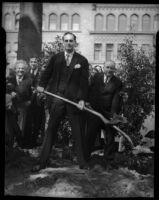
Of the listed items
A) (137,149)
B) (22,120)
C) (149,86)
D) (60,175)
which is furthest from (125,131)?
(22,120)

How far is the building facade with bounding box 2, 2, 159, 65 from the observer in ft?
22.9

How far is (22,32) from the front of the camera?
7094 millimetres

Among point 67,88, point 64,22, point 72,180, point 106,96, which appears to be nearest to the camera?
point 72,180

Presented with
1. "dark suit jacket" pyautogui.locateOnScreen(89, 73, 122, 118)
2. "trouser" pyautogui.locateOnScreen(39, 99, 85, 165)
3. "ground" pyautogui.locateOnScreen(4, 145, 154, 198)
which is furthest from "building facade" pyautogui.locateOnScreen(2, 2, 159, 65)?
"ground" pyautogui.locateOnScreen(4, 145, 154, 198)

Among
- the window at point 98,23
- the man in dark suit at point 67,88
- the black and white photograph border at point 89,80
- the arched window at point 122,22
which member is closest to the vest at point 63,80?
the man in dark suit at point 67,88

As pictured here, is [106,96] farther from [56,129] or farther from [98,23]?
[98,23]

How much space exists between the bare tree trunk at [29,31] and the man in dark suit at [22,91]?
0.78 feet

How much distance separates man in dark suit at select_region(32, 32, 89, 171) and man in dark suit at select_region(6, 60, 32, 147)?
0.33m

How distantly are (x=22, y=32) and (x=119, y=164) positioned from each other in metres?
3.19

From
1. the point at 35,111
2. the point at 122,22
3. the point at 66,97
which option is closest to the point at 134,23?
the point at 122,22

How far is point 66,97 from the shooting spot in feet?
22.5

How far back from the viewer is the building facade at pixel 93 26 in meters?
6.99

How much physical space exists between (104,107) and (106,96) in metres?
0.22

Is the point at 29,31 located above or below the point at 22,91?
above
